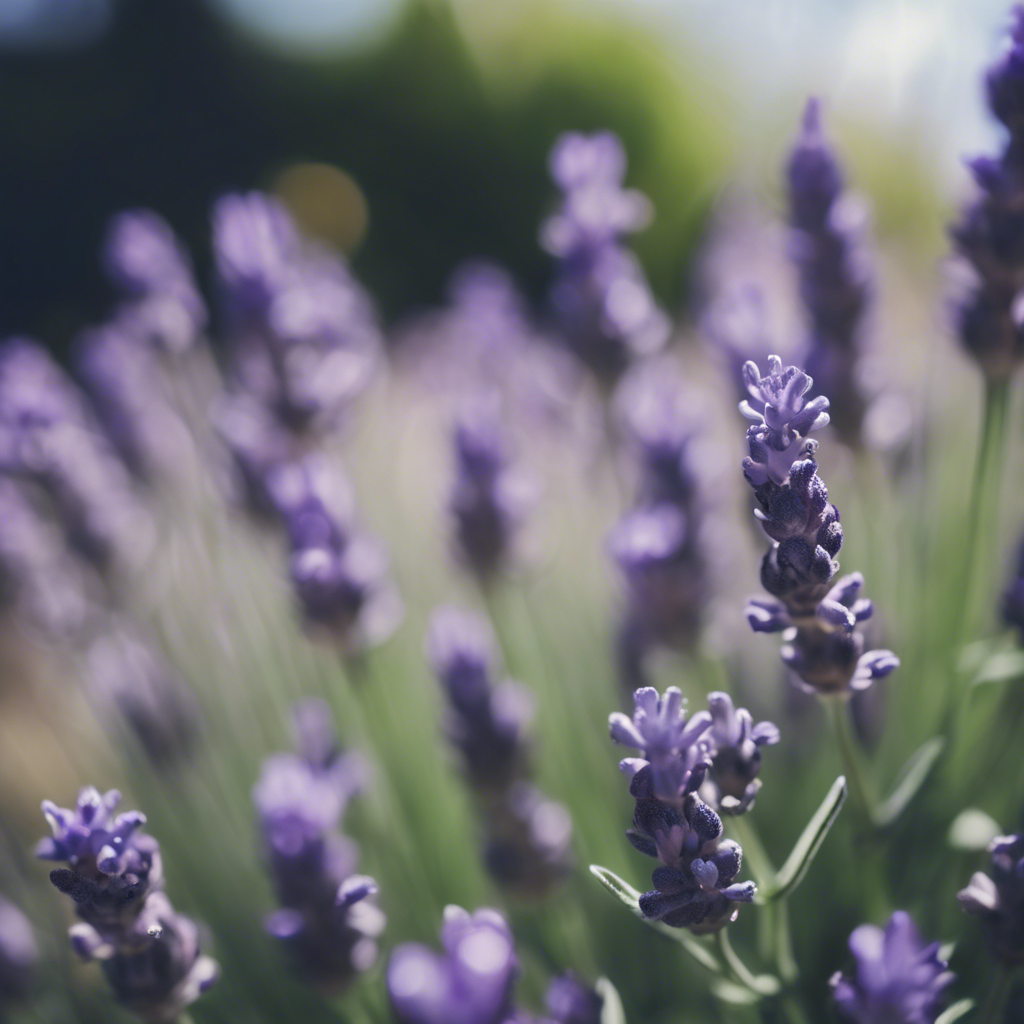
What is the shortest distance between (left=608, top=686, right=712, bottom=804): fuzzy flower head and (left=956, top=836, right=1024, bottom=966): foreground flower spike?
19 cm

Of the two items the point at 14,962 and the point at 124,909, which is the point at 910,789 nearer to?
the point at 124,909

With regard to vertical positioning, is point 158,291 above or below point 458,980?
above

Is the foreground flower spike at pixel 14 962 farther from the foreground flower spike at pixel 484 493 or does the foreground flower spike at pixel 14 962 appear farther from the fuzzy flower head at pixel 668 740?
the fuzzy flower head at pixel 668 740

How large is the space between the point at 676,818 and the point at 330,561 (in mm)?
375

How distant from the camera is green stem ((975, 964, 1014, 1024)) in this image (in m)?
0.48

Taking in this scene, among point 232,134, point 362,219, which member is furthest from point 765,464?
point 232,134

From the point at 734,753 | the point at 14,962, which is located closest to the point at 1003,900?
the point at 734,753

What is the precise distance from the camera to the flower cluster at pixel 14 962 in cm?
80

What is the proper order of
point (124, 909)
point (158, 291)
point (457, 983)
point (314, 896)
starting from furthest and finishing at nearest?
point (158, 291) → point (314, 896) → point (124, 909) → point (457, 983)

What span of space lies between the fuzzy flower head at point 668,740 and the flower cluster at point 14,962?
0.70 metres

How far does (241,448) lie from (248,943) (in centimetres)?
52

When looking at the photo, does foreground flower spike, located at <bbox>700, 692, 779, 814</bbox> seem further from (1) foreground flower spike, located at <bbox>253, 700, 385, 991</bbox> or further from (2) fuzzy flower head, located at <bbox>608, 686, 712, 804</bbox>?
(1) foreground flower spike, located at <bbox>253, 700, 385, 991</bbox>

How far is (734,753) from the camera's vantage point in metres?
0.43

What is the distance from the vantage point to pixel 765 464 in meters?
0.40
